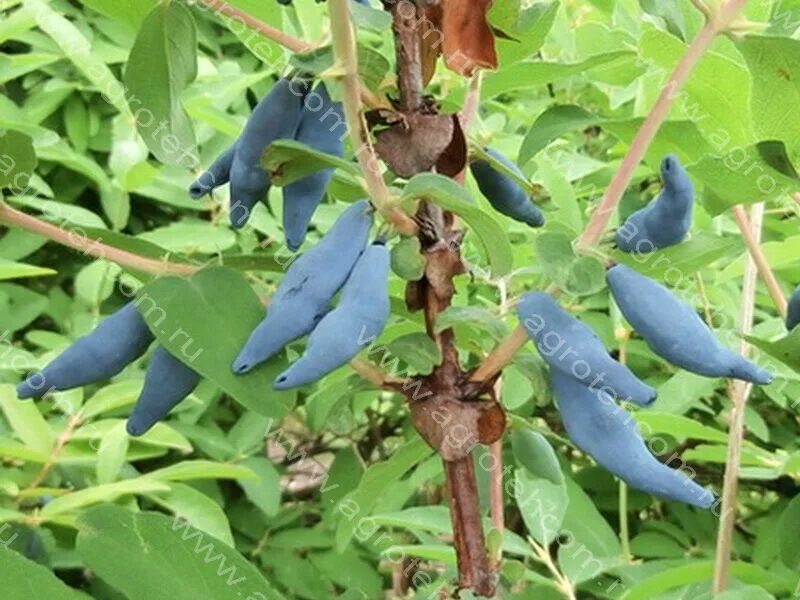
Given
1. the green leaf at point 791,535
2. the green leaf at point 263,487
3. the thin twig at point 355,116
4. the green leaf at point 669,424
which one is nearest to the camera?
the thin twig at point 355,116

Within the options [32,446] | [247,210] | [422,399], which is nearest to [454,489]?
[422,399]

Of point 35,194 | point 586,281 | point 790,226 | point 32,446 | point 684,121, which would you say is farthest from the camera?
point 35,194

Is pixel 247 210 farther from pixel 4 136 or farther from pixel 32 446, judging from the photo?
pixel 32 446

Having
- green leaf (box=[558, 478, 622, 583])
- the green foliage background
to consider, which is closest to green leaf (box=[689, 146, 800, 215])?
the green foliage background

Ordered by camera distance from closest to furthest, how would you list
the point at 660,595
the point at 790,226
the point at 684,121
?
the point at 684,121 < the point at 660,595 < the point at 790,226

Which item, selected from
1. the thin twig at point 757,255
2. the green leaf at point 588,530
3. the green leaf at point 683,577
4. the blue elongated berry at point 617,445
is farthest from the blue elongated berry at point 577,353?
the green leaf at point 588,530

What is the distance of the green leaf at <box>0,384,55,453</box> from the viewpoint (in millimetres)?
1032

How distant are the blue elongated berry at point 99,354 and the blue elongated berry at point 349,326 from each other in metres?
0.09

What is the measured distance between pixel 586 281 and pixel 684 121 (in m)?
0.18

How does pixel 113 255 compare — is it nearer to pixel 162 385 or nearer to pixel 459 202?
pixel 162 385

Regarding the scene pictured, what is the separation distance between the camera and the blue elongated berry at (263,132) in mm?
539

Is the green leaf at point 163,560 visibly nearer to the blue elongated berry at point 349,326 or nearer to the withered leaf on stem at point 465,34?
the blue elongated berry at point 349,326

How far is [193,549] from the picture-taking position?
0.55m

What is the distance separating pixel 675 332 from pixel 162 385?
0.23 metres
